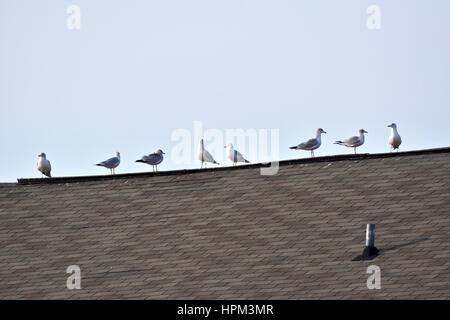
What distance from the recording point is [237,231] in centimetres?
3403

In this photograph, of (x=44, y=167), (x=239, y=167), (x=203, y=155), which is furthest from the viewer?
(x=203, y=155)

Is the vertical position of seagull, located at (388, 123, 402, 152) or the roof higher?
seagull, located at (388, 123, 402, 152)

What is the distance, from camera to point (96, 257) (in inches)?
1328

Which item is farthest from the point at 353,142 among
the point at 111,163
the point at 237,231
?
the point at 237,231

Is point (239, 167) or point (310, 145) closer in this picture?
point (239, 167)

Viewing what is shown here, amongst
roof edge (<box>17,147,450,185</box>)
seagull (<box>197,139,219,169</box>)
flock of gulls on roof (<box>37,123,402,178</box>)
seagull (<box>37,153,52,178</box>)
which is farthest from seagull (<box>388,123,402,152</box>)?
seagull (<box>37,153,52,178</box>)

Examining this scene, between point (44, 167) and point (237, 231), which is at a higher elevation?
point (44, 167)

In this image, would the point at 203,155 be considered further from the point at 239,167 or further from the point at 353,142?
the point at 239,167

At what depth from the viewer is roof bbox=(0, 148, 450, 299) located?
31141 mm

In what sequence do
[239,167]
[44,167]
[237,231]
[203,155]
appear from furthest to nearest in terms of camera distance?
1. [203,155]
2. [44,167]
3. [239,167]
4. [237,231]

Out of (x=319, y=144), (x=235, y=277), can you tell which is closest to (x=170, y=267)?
(x=235, y=277)

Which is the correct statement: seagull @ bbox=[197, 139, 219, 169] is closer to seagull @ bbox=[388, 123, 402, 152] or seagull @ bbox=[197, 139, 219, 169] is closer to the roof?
seagull @ bbox=[388, 123, 402, 152]

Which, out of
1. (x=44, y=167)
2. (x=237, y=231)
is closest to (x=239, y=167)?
(x=237, y=231)

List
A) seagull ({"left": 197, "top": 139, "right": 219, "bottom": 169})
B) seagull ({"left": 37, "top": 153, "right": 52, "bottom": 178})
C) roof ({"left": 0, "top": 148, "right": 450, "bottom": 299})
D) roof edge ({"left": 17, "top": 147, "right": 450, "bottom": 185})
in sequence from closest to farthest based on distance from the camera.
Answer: roof ({"left": 0, "top": 148, "right": 450, "bottom": 299}) < roof edge ({"left": 17, "top": 147, "right": 450, "bottom": 185}) < seagull ({"left": 37, "top": 153, "right": 52, "bottom": 178}) < seagull ({"left": 197, "top": 139, "right": 219, "bottom": 169})
